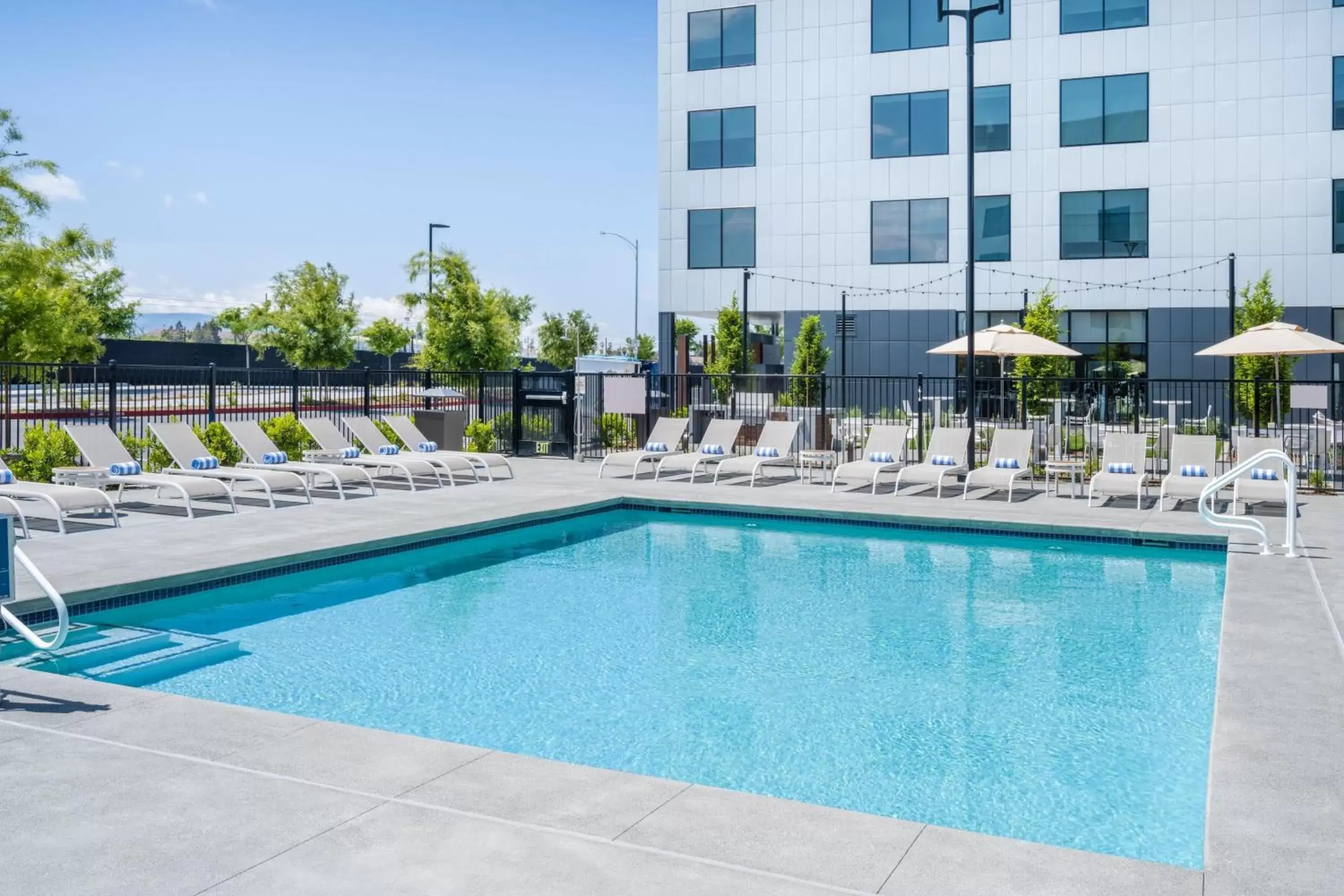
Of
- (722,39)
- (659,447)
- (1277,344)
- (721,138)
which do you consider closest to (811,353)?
(721,138)

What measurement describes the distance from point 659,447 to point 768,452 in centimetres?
184

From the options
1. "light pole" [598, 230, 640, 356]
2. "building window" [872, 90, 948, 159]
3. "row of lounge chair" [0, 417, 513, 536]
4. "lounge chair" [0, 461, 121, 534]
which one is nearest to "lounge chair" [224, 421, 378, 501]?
"row of lounge chair" [0, 417, 513, 536]

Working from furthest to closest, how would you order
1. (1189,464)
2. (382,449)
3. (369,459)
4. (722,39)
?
(722,39) → (382,449) → (369,459) → (1189,464)

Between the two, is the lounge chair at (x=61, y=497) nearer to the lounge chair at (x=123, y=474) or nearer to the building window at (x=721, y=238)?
the lounge chair at (x=123, y=474)

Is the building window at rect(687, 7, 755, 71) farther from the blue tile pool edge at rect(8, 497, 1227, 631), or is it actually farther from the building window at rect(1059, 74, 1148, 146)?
the blue tile pool edge at rect(8, 497, 1227, 631)

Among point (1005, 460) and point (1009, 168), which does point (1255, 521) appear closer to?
point (1005, 460)

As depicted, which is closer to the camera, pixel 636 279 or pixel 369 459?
pixel 369 459

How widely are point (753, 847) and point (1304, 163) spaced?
29593 mm

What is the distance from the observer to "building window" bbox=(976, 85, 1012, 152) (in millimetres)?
30875

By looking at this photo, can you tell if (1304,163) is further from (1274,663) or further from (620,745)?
(620,745)

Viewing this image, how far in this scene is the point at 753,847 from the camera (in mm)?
4055

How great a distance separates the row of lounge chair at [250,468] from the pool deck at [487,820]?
22.2ft

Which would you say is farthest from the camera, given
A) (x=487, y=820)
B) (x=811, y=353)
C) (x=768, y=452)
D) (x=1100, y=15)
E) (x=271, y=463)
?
(x=811, y=353)

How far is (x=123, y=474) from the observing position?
13.6 meters
